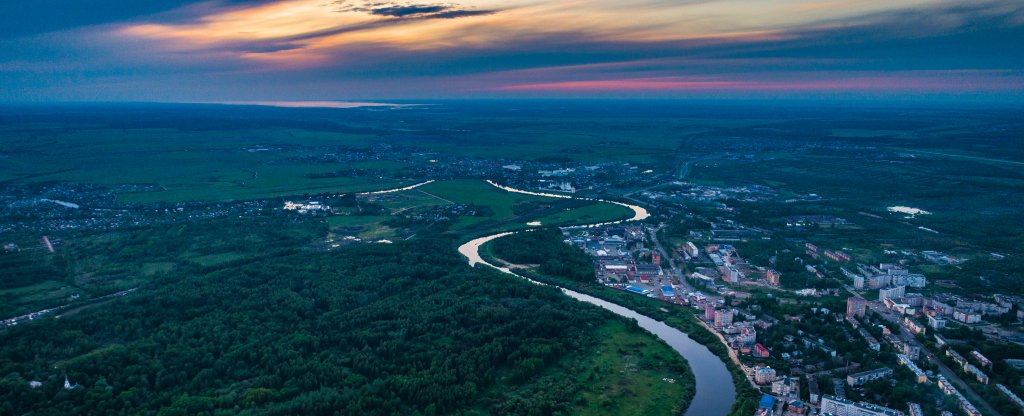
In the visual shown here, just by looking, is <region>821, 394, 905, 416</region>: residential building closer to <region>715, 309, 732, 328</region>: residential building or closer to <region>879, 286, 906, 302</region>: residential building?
<region>715, 309, 732, 328</region>: residential building

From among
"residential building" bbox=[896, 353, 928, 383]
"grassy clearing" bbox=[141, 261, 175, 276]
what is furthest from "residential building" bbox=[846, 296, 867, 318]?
"grassy clearing" bbox=[141, 261, 175, 276]

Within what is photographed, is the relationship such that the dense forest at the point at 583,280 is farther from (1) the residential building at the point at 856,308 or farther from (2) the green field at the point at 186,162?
(2) the green field at the point at 186,162

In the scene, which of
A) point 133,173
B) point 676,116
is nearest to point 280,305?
point 133,173

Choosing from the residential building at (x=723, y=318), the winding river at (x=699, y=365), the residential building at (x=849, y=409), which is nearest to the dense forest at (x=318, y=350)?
the winding river at (x=699, y=365)

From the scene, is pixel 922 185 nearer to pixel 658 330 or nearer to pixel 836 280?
pixel 836 280

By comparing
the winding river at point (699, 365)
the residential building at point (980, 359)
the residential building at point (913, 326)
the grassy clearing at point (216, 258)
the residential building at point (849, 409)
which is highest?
the grassy clearing at point (216, 258)
